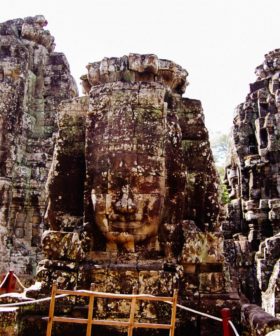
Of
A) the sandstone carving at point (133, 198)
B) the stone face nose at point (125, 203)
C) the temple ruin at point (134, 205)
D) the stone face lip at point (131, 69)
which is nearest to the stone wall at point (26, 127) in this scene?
the temple ruin at point (134, 205)

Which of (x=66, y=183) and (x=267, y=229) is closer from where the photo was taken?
(x=66, y=183)

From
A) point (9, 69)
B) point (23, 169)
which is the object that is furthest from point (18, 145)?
point (9, 69)

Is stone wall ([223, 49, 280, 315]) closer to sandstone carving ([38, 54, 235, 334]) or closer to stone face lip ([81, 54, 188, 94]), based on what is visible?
sandstone carving ([38, 54, 235, 334])

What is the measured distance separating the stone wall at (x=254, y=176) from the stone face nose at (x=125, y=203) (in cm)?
848

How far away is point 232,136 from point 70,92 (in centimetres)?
752

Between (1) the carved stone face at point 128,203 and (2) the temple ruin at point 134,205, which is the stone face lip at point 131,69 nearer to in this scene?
(2) the temple ruin at point 134,205

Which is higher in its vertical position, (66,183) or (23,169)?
(23,169)

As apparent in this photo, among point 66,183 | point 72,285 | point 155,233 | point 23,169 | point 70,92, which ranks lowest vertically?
point 72,285

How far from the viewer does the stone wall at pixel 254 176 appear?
14320 mm

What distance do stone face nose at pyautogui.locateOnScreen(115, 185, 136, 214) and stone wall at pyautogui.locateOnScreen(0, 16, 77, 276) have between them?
672 centimetres

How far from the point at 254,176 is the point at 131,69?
11469mm

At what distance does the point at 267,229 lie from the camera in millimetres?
15648

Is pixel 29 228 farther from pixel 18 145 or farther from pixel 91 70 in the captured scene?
pixel 91 70

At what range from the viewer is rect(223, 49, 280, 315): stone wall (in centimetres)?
1432
